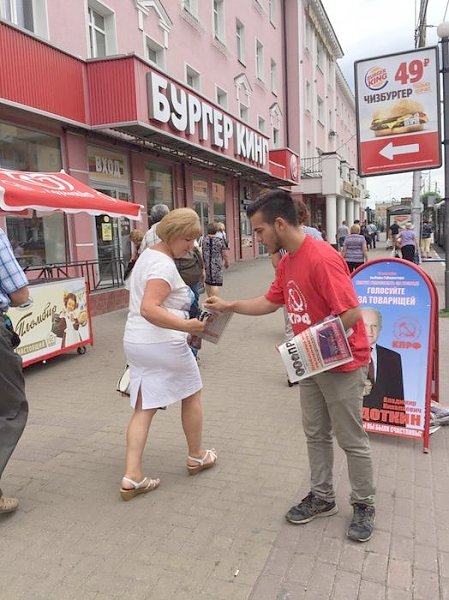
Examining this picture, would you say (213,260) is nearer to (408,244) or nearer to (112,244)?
(112,244)

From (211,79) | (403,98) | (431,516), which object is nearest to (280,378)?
(431,516)

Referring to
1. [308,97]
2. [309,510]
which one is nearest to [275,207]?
[309,510]

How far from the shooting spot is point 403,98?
6805mm

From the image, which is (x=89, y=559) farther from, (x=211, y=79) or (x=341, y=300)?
(x=211, y=79)

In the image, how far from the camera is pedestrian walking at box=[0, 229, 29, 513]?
2818 millimetres

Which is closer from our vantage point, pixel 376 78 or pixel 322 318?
pixel 322 318

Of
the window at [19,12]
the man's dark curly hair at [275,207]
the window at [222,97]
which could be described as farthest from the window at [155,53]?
the man's dark curly hair at [275,207]

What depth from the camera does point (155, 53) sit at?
13.8 m

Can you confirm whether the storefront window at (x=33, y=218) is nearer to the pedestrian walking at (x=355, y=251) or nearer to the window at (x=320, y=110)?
the pedestrian walking at (x=355, y=251)

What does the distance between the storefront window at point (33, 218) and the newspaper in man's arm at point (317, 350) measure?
795 centimetres

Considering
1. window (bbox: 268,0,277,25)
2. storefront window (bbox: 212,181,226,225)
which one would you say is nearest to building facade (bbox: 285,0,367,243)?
window (bbox: 268,0,277,25)

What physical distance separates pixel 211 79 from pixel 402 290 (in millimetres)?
15333

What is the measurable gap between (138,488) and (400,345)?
2.15 m

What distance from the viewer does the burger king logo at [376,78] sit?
6.68 metres
